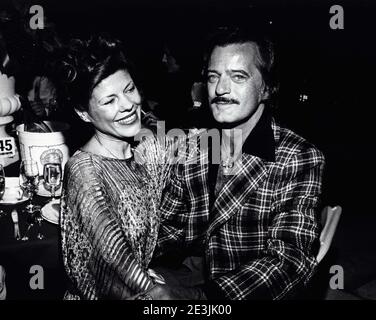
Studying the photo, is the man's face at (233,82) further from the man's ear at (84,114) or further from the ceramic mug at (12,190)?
the ceramic mug at (12,190)

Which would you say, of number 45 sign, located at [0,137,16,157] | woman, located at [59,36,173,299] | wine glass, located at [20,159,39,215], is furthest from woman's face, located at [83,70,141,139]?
number 45 sign, located at [0,137,16,157]

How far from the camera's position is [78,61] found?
5.75ft

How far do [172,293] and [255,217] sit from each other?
1.95 feet

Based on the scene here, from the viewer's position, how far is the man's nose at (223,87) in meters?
1.94

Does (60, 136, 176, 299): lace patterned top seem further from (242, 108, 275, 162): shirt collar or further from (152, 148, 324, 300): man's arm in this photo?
(242, 108, 275, 162): shirt collar

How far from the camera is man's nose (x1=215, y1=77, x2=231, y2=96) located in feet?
6.36

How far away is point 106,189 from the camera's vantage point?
5.72 ft

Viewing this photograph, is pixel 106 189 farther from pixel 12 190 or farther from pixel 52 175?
pixel 12 190

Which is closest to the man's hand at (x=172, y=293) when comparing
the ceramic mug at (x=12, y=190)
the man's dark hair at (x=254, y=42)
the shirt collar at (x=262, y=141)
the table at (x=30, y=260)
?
the table at (x=30, y=260)

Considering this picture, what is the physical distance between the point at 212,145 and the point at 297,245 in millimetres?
802

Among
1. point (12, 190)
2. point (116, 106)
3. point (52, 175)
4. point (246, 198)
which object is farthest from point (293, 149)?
point (12, 190)
